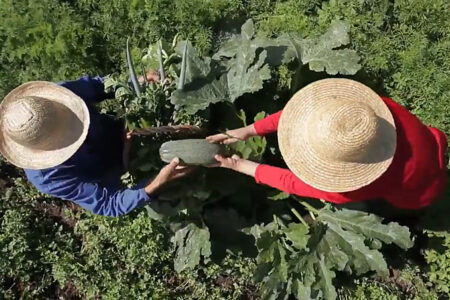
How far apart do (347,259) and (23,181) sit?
268 centimetres

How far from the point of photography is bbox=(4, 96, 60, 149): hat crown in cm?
275

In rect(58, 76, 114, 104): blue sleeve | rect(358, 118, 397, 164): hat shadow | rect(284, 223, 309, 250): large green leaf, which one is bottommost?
rect(284, 223, 309, 250): large green leaf

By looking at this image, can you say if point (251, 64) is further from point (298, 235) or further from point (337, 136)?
point (337, 136)

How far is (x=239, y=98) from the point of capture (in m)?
3.89

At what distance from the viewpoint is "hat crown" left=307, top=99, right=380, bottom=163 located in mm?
2516

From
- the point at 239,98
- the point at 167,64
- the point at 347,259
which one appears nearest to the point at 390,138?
the point at 347,259

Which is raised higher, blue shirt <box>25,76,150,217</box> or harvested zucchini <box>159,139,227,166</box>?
harvested zucchini <box>159,139,227,166</box>

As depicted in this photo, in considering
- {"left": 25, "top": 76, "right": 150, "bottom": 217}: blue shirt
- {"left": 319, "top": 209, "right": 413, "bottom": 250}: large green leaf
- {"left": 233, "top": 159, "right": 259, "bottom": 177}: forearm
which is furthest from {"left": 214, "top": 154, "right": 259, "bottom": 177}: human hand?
{"left": 319, "top": 209, "right": 413, "bottom": 250}: large green leaf

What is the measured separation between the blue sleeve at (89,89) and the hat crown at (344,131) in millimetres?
1412

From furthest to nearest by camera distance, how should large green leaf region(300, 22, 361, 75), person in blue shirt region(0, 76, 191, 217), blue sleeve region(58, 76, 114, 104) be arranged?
large green leaf region(300, 22, 361, 75), blue sleeve region(58, 76, 114, 104), person in blue shirt region(0, 76, 191, 217)

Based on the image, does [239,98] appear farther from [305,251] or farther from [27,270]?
[27,270]

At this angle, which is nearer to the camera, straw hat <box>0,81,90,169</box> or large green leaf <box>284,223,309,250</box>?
straw hat <box>0,81,90,169</box>

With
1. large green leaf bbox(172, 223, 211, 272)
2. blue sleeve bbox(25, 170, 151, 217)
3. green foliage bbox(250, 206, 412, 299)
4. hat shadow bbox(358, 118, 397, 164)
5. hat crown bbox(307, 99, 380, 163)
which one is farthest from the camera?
large green leaf bbox(172, 223, 211, 272)

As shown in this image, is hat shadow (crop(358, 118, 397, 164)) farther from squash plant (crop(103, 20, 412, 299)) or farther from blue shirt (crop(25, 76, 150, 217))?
blue shirt (crop(25, 76, 150, 217))
